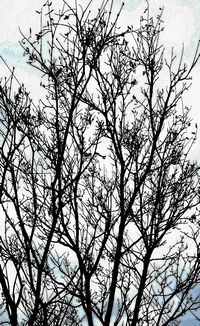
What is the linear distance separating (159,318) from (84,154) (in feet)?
11.0

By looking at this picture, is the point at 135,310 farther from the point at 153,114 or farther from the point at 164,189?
the point at 153,114

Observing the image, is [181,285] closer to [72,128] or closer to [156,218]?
[156,218]

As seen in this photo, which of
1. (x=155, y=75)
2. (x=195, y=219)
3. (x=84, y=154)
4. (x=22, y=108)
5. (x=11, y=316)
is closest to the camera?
(x=11, y=316)

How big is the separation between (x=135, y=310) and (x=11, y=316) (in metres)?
2.54

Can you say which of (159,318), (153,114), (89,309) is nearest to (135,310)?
(89,309)

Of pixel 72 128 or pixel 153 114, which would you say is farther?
pixel 153 114

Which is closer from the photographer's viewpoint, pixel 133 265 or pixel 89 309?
pixel 89 309

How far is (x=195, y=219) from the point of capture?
21.7 ft

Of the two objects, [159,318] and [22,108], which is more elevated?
[22,108]

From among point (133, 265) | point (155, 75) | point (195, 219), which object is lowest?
point (133, 265)

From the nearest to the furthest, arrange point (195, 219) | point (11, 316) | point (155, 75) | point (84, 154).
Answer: point (11, 316) < point (84, 154) < point (155, 75) < point (195, 219)

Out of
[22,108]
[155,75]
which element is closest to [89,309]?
[22,108]

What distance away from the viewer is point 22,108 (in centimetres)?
431

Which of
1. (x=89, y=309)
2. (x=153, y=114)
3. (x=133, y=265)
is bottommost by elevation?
(x=89, y=309)
